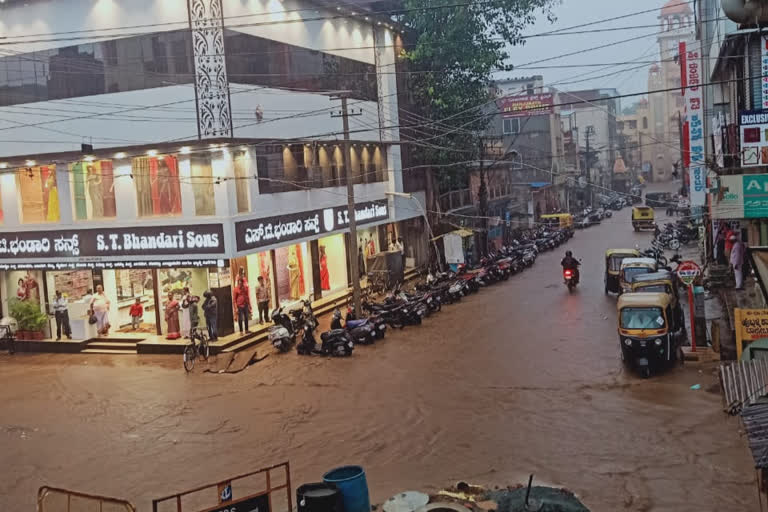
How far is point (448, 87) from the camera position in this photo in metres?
37.2

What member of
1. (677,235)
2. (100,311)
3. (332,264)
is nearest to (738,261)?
(332,264)

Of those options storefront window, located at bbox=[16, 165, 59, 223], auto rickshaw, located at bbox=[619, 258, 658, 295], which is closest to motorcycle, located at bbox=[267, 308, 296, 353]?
storefront window, located at bbox=[16, 165, 59, 223]

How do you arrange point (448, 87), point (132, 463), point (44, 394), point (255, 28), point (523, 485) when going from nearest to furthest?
1. point (523, 485)
2. point (132, 463)
3. point (44, 394)
4. point (255, 28)
5. point (448, 87)

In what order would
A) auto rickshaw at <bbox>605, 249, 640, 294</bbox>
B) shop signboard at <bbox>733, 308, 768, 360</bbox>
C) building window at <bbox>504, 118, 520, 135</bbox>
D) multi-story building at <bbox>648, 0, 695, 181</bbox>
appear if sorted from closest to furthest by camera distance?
shop signboard at <bbox>733, 308, 768, 360</bbox> < auto rickshaw at <bbox>605, 249, 640, 294</bbox> < building window at <bbox>504, 118, 520, 135</bbox> < multi-story building at <bbox>648, 0, 695, 181</bbox>

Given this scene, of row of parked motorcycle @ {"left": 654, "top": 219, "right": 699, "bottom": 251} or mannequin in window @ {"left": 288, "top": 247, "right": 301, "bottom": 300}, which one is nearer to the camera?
mannequin in window @ {"left": 288, "top": 247, "right": 301, "bottom": 300}

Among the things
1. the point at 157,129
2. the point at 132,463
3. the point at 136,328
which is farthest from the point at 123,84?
the point at 132,463

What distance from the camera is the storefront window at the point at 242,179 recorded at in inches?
926

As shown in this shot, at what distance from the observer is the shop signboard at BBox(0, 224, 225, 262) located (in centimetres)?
2278

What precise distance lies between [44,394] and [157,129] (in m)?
8.32

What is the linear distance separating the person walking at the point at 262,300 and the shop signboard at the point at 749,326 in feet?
45.8

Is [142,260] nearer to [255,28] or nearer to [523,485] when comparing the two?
[255,28]

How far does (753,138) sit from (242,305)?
14490 millimetres

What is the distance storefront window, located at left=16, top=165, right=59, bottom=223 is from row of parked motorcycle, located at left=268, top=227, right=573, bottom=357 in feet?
27.2

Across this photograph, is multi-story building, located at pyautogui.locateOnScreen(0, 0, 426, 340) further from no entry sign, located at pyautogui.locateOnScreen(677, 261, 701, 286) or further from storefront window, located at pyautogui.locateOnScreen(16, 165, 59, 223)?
no entry sign, located at pyautogui.locateOnScreen(677, 261, 701, 286)
